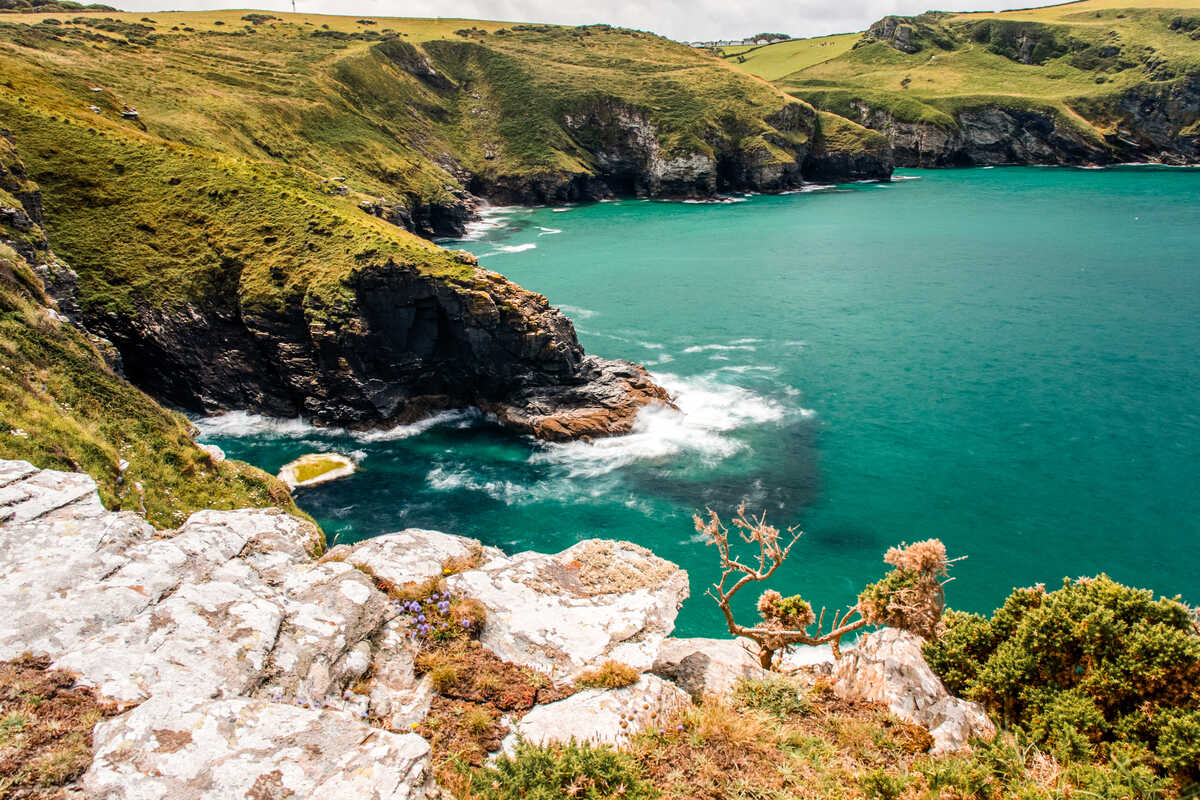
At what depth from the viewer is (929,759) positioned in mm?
11180

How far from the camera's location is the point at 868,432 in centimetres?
4800

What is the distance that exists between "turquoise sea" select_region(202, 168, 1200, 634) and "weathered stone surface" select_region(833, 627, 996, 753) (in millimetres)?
16916

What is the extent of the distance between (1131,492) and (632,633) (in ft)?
Result: 132

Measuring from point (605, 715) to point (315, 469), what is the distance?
40213 millimetres

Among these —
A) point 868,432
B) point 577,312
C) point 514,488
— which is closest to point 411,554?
point 514,488

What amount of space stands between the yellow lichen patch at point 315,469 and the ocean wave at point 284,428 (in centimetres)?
415

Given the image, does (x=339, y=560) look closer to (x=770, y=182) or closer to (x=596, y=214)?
(x=596, y=214)

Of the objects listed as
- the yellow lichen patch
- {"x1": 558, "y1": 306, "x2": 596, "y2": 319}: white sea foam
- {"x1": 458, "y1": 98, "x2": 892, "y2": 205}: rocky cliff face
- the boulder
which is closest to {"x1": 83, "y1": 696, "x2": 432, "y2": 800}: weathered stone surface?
the boulder

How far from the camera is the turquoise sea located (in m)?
36.4

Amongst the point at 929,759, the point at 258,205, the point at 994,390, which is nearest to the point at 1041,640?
the point at 929,759

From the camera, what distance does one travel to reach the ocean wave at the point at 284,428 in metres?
51.7

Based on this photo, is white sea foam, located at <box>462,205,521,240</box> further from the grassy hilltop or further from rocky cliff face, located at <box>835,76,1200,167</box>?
rocky cliff face, located at <box>835,76,1200,167</box>

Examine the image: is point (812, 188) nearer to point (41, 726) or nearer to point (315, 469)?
point (315, 469)

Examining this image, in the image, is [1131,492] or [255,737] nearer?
[255,737]
